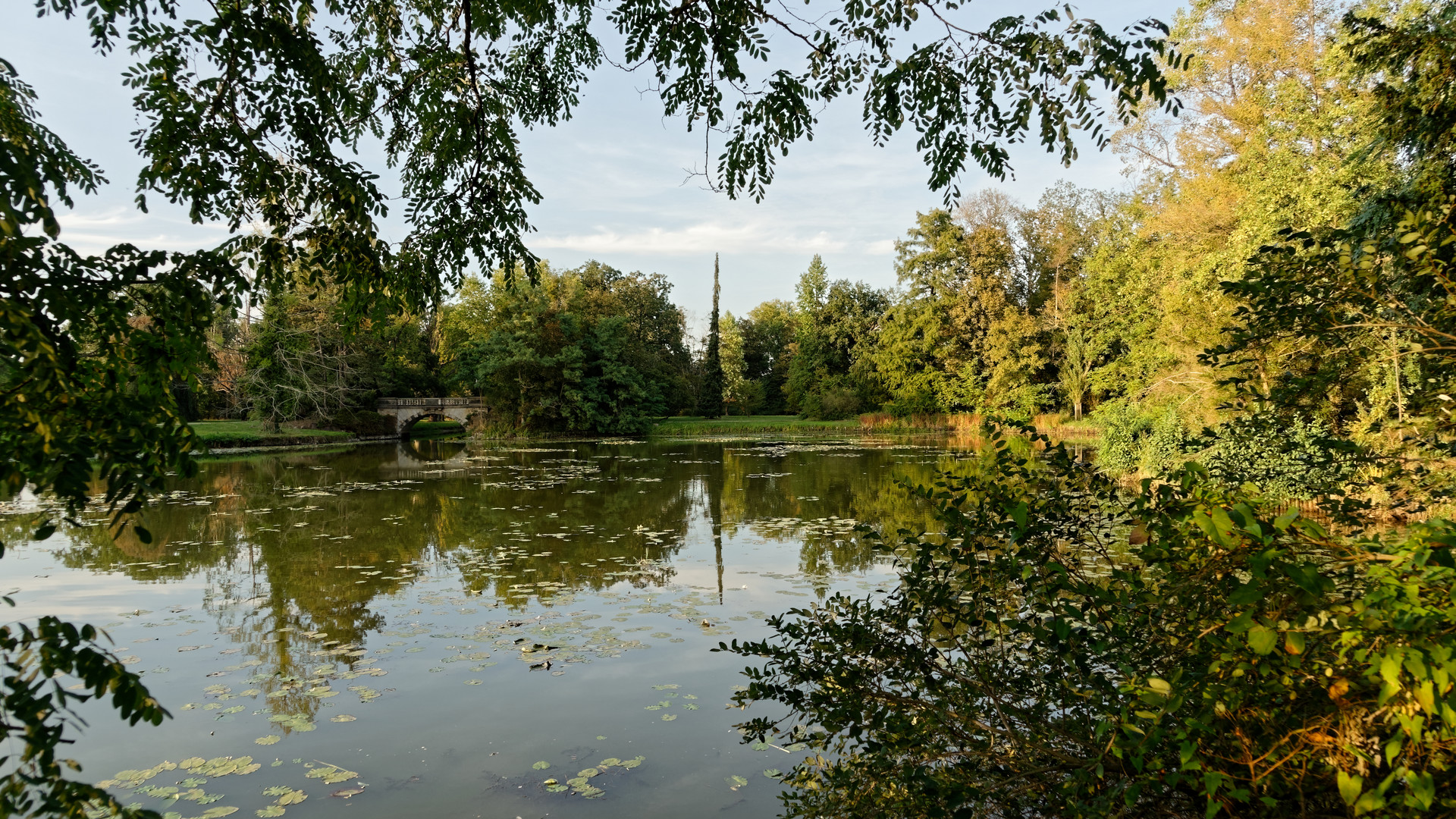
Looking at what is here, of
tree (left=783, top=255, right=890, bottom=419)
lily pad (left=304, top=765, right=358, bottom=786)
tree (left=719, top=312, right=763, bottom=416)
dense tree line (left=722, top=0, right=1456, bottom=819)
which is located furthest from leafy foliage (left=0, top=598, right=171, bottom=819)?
tree (left=719, top=312, right=763, bottom=416)

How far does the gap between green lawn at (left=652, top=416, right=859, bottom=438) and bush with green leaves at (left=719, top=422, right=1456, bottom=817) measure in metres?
36.2

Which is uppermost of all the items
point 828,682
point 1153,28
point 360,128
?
point 360,128

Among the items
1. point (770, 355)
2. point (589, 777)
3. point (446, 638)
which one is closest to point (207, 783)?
point (589, 777)

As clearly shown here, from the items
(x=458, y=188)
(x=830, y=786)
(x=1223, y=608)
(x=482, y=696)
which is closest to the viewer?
(x=1223, y=608)

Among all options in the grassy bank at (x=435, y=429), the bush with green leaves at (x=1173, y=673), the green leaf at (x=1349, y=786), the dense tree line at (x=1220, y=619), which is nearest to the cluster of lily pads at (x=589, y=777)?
the dense tree line at (x=1220, y=619)

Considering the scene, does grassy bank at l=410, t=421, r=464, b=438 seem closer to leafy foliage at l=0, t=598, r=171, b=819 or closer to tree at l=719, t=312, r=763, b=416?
tree at l=719, t=312, r=763, b=416

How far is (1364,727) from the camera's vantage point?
1.77m

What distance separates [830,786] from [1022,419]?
1.62m

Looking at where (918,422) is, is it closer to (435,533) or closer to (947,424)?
(947,424)

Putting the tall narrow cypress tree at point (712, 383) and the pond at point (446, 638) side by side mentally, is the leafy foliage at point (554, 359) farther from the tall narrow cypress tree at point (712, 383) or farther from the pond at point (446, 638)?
the pond at point (446, 638)

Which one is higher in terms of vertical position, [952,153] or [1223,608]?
[952,153]

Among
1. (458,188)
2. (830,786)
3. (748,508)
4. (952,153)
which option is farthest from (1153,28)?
(748,508)

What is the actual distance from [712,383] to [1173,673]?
155 feet

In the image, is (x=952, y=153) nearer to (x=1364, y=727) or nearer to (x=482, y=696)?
(x=1364, y=727)
